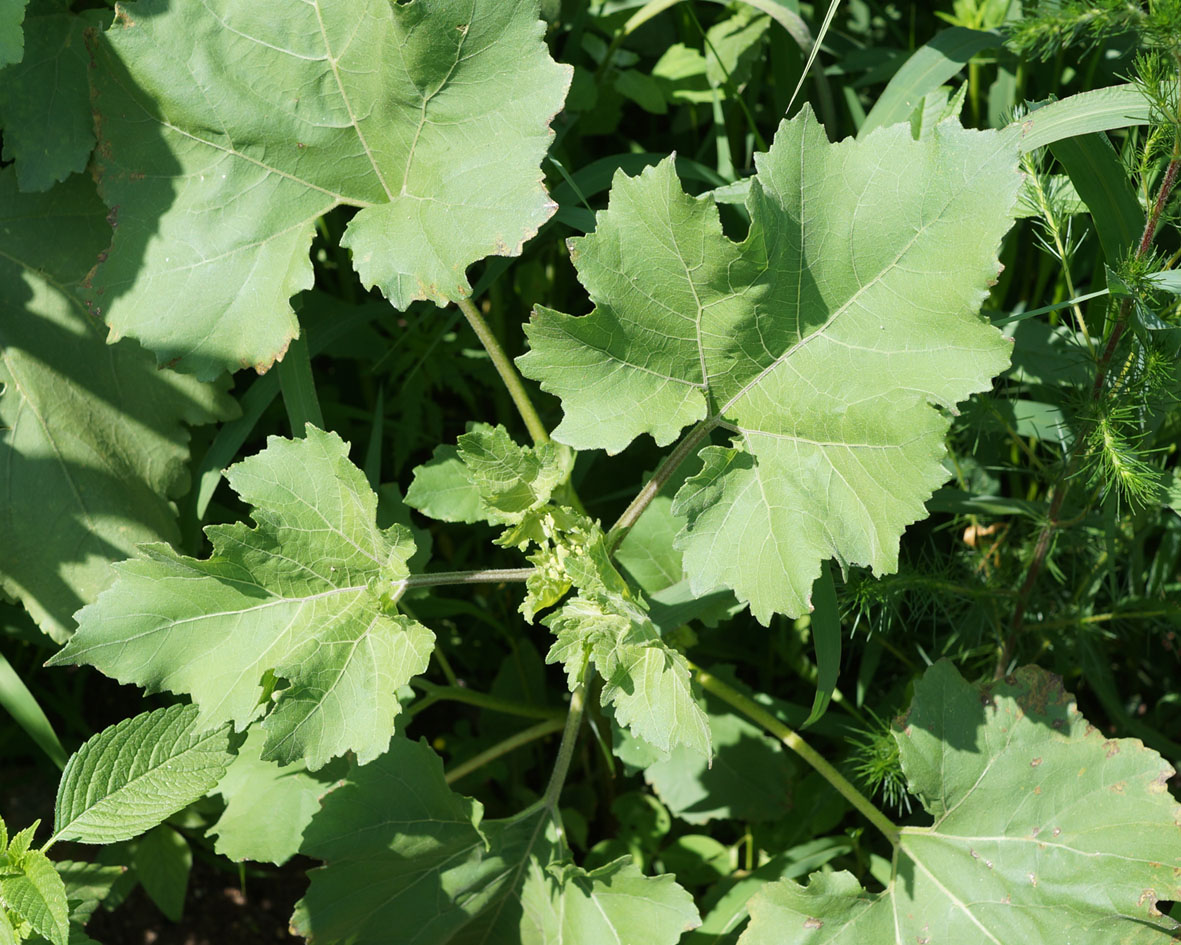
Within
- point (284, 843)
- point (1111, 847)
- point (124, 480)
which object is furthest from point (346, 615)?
point (1111, 847)

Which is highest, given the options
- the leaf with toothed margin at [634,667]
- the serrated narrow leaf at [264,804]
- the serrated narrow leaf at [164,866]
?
the leaf with toothed margin at [634,667]

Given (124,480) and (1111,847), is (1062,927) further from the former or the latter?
(124,480)

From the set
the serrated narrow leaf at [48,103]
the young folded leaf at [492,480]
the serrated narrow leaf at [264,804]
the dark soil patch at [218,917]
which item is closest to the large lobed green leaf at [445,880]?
the serrated narrow leaf at [264,804]

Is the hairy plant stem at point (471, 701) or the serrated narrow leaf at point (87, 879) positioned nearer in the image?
the serrated narrow leaf at point (87, 879)

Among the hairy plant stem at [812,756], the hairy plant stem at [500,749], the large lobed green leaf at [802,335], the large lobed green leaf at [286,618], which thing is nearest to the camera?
the large lobed green leaf at [802,335]

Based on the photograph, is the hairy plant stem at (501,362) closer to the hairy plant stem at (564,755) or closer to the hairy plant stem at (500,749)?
the hairy plant stem at (564,755)

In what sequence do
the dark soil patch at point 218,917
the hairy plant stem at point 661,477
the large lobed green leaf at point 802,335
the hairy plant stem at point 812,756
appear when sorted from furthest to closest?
the dark soil patch at point 218,917, the hairy plant stem at point 812,756, the hairy plant stem at point 661,477, the large lobed green leaf at point 802,335

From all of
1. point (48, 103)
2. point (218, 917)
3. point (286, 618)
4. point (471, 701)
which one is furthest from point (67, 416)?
point (218, 917)

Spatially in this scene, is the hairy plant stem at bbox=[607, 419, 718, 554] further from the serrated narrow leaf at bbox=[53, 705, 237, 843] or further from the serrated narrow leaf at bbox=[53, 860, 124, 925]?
the serrated narrow leaf at bbox=[53, 860, 124, 925]

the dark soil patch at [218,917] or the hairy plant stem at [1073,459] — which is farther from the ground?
the hairy plant stem at [1073,459]
